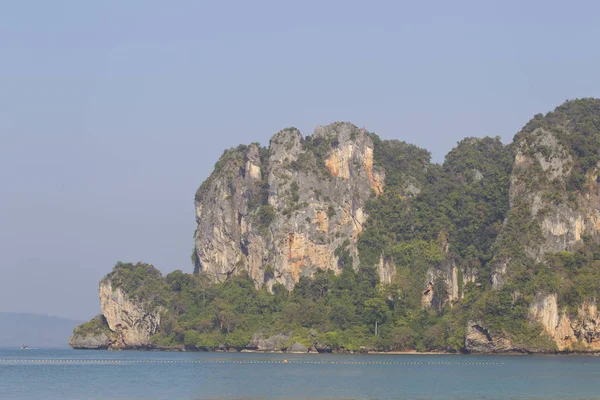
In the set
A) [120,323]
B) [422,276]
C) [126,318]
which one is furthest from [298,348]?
[120,323]

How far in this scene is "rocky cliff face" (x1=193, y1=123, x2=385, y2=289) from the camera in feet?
390

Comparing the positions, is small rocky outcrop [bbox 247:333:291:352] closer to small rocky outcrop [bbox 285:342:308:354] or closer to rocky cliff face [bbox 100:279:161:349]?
small rocky outcrop [bbox 285:342:308:354]

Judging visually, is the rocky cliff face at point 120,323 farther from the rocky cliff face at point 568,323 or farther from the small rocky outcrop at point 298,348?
the rocky cliff face at point 568,323

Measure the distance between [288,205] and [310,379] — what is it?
60.9 m

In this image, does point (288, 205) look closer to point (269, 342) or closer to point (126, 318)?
point (269, 342)

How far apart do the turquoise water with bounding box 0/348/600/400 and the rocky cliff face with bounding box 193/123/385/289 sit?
117ft

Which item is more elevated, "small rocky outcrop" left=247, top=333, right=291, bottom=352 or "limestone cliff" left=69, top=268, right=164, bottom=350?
"limestone cliff" left=69, top=268, right=164, bottom=350

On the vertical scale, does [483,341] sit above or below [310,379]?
above

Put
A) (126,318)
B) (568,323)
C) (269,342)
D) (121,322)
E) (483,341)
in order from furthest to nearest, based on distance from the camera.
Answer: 1. (121,322)
2. (126,318)
3. (269,342)
4. (483,341)
5. (568,323)

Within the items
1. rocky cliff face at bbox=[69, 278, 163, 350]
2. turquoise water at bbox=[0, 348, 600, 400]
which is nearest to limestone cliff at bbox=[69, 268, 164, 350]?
rocky cliff face at bbox=[69, 278, 163, 350]

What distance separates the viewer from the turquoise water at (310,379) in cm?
5100

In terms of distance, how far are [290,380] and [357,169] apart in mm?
65928

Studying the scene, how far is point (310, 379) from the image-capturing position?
60531 mm

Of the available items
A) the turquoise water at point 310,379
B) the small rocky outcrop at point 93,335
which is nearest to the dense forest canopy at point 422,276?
the small rocky outcrop at point 93,335
